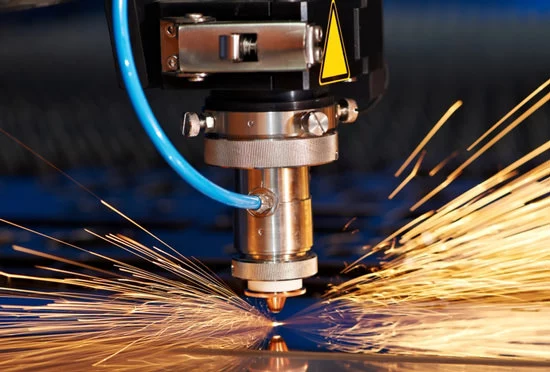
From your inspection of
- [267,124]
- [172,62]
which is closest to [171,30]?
[172,62]

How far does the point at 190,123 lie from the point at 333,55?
A: 197 mm

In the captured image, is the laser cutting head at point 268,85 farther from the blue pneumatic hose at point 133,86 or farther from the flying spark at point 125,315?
the flying spark at point 125,315

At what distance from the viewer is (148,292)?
7.00 feet

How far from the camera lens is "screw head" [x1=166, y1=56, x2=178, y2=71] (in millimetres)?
1484

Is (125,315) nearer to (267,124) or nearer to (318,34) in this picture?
(267,124)

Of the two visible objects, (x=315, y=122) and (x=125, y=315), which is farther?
(x=125, y=315)

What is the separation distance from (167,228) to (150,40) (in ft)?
3.53

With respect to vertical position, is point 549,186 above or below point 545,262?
above

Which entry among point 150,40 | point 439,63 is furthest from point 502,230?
point 439,63

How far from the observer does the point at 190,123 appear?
5.05 ft

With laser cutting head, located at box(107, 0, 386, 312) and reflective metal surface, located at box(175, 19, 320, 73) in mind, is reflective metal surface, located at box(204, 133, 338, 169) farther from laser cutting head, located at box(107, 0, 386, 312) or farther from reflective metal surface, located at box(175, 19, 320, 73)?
reflective metal surface, located at box(175, 19, 320, 73)

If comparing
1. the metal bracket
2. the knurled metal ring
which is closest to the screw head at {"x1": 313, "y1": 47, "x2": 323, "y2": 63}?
the metal bracket

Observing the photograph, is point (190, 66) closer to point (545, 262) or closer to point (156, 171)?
point (545, 262)

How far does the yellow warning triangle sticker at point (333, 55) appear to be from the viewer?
1.48m
